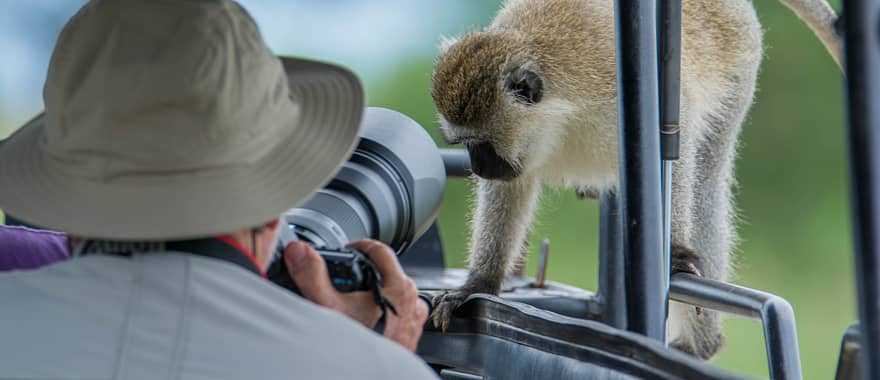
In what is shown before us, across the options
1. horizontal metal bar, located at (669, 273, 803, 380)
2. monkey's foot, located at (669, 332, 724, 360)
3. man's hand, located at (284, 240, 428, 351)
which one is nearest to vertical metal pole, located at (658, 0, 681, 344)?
horizontal metal bar, located at (669, 273, 803, 380)

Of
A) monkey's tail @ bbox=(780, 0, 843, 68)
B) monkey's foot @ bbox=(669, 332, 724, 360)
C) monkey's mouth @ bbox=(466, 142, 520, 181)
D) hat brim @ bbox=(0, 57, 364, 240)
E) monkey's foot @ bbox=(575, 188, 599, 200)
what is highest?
monkey's tail @ bbox=(780, 0, 843, 68)

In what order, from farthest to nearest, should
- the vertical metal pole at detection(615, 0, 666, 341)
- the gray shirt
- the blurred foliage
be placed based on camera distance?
1. the blurred foliage
2. the vertical metal pole at detection(615, 0, 666, 341)
3. the gray shirt

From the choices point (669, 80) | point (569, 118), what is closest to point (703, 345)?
point (569, 118)

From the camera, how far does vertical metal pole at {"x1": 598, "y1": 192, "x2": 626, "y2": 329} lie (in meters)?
1.84

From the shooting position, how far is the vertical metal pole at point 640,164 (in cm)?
116

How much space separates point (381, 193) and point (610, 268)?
66 cm

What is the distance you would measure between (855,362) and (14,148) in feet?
2.26

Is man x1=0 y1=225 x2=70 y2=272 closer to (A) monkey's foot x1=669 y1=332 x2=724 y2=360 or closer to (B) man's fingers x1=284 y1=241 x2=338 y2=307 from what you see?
(B) man's fingers x1=284 y1=241 x2=338 y2=307

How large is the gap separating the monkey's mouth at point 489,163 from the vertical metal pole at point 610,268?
0.30 m

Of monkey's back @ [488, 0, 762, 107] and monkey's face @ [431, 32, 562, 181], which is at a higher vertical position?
monkey's back @ [488, 0, 762, 107]

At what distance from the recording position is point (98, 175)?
78cm

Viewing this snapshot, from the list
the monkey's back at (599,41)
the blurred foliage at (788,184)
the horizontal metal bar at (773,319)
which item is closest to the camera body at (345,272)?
the horizontal metal bar at (773,319)

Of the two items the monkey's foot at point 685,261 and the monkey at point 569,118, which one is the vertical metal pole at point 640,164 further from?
the monkey at point 569,118

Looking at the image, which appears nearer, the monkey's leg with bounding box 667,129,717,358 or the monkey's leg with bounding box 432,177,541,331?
the monkey's leg with bounding box 667,129,717,358
